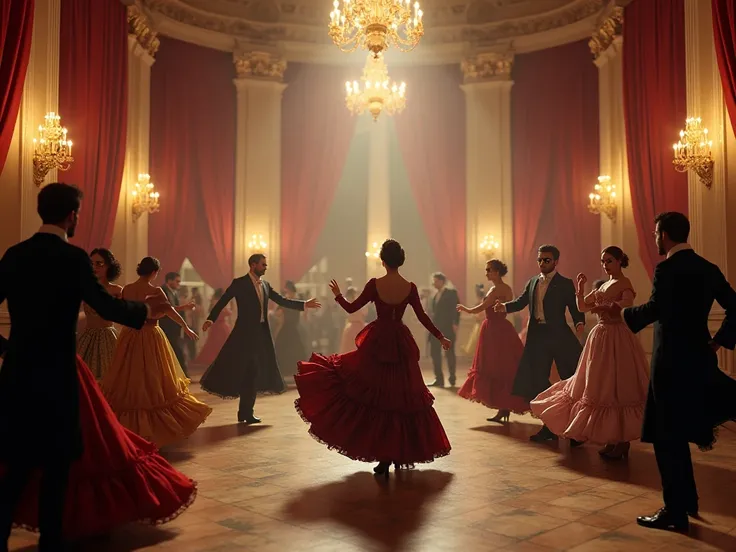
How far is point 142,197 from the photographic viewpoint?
34.8ft

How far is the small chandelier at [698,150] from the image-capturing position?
7.32 metres

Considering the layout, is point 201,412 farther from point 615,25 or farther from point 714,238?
point 615,25

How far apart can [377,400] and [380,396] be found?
34mm

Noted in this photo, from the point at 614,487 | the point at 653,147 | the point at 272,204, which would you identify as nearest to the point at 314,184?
the point at 272,204

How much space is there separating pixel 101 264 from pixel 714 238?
602 cm

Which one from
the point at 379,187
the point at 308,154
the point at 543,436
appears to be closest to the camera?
the point at 543,436

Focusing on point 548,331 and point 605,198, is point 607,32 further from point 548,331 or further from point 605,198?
point 548,331

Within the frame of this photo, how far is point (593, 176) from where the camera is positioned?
11.9 m

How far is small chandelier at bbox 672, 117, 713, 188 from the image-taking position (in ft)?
24.0

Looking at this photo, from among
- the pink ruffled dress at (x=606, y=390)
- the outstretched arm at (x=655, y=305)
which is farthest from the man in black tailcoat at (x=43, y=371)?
the pink ruffled dress at (x=606, y=390)

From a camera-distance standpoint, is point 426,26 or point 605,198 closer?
point 605,198

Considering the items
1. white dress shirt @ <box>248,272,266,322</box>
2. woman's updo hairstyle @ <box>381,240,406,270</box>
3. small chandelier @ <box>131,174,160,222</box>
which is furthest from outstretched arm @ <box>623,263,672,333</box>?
small chandelier @ <box>131,174,160,222</box>

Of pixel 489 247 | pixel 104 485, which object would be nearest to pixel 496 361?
pixel 104 485

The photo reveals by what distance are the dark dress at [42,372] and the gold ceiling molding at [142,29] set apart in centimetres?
864
